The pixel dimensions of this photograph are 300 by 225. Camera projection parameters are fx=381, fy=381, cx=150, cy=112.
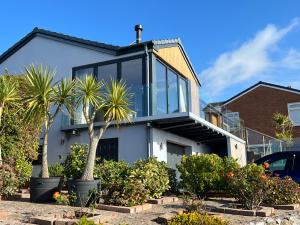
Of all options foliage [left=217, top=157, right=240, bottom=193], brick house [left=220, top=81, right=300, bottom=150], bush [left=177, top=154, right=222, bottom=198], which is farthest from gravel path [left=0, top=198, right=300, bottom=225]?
brick house [left=220, top=81, right=300, bottom=150]

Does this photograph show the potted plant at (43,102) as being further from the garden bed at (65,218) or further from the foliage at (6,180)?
the garden bed at (65,218)

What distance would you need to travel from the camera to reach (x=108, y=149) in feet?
54.9

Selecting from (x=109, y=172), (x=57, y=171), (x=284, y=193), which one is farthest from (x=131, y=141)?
(x=284, y=193)

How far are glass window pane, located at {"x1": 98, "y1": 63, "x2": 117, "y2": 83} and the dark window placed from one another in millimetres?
3026

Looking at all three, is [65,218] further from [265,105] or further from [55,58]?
[265,105]

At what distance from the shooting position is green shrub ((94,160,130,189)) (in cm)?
1145

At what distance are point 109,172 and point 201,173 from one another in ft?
10.0

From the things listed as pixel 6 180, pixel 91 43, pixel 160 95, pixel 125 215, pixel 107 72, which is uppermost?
pixel 91 43

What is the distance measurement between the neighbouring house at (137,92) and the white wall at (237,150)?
82 mm

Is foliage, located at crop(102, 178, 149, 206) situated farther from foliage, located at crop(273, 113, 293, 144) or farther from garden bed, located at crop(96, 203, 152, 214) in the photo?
foliage, located at crop(273, 113, 293, 144)

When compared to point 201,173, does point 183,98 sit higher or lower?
higher

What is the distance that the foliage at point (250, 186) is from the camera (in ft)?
32.4

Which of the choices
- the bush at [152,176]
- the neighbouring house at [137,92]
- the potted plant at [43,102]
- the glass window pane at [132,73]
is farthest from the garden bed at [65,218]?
the glass window pane at [132,73]

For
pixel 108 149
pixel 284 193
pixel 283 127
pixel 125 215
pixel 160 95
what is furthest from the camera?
pixel 283 127
